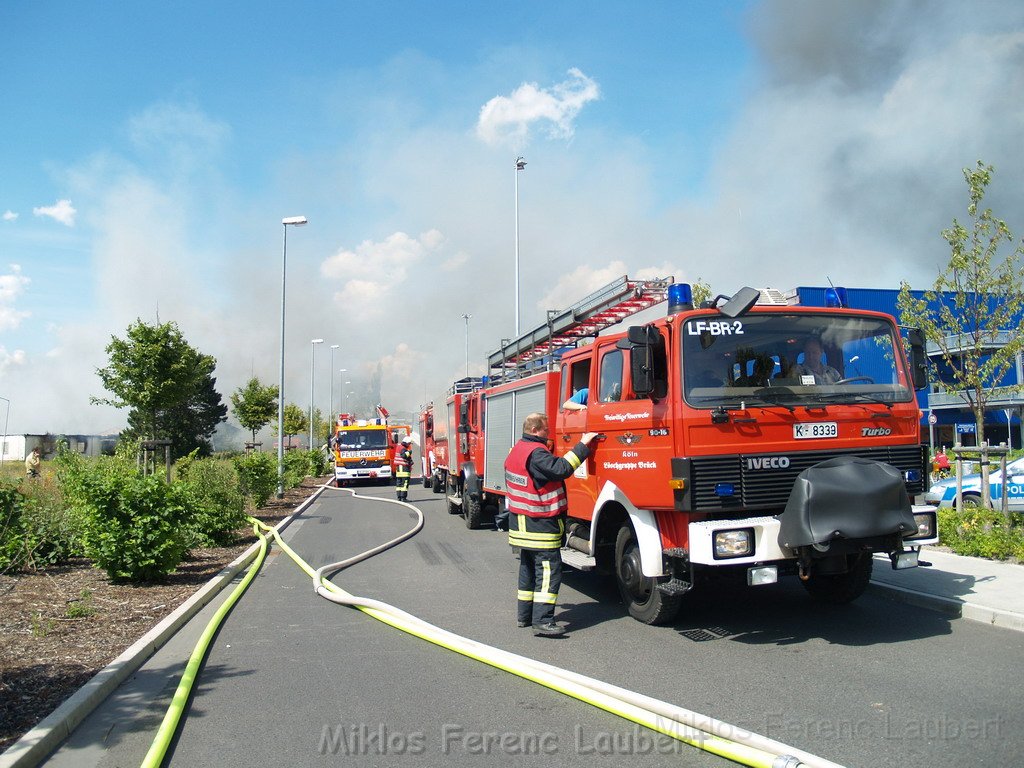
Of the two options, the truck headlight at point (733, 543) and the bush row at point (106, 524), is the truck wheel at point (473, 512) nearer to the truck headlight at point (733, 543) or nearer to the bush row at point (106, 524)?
the bush row at point (106, 524)

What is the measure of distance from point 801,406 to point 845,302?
163 cm

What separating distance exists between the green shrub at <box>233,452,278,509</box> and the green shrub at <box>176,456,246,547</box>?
3.71 meters

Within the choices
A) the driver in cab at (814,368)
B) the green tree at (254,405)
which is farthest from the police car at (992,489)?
the green tree at (254,405)

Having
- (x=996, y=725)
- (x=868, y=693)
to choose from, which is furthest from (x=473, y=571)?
(x=996, y=725)

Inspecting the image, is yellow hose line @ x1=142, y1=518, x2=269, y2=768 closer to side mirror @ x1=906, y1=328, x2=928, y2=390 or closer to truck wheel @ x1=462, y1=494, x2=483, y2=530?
side mirror @ x1=906, y1=328, x2=928, y2=390

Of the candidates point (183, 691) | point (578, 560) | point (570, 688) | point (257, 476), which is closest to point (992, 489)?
point (578, 560)

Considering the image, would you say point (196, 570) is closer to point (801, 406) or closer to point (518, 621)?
point (518, 621)

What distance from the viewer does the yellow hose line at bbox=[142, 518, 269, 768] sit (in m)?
4.05

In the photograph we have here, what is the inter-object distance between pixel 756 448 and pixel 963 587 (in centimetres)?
308

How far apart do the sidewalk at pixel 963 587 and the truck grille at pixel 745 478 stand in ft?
5.55

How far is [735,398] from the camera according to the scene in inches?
236

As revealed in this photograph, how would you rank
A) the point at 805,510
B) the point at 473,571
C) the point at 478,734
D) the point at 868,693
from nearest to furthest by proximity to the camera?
the point at 478,734 → the point at 868,693 → the point at 805,510 → the point at 473,571

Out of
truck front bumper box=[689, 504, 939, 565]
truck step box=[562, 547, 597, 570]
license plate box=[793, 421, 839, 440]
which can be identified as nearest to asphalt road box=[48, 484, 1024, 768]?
truck step box=[562, 547, 597, 570]

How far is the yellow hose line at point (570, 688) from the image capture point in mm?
3885
